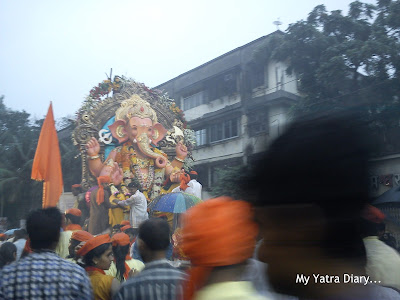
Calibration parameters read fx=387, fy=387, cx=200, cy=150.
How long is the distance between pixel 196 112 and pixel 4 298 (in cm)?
1729

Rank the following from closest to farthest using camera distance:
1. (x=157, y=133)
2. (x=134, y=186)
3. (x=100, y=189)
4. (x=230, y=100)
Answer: (x=100, y=189) → (x=134, y=186) → (x=157, y=133) → (x=230, y=100)

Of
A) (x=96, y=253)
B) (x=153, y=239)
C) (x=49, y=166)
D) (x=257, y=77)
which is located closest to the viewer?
(x=153, y=239)

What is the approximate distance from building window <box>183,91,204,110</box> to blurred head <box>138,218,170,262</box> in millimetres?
16473

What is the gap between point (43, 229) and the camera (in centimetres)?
253

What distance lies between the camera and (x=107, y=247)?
10.7ft

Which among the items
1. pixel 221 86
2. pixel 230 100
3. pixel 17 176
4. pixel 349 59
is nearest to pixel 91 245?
pixel 349 59

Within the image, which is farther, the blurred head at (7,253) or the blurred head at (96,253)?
the blurred head at (7,253)

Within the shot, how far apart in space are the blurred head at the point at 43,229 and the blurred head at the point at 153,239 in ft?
1.89

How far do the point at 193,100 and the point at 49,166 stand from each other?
13368 mm

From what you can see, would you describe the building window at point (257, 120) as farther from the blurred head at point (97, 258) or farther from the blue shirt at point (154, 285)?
the blue shirt at point (154, 285)

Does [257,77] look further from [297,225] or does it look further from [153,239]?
[297,225]

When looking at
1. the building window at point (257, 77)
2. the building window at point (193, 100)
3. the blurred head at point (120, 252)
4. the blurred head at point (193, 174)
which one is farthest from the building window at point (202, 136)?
the blurred head at point (120, 252)

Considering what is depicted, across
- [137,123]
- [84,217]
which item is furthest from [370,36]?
[84,217]

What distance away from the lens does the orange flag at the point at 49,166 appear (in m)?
6.51
